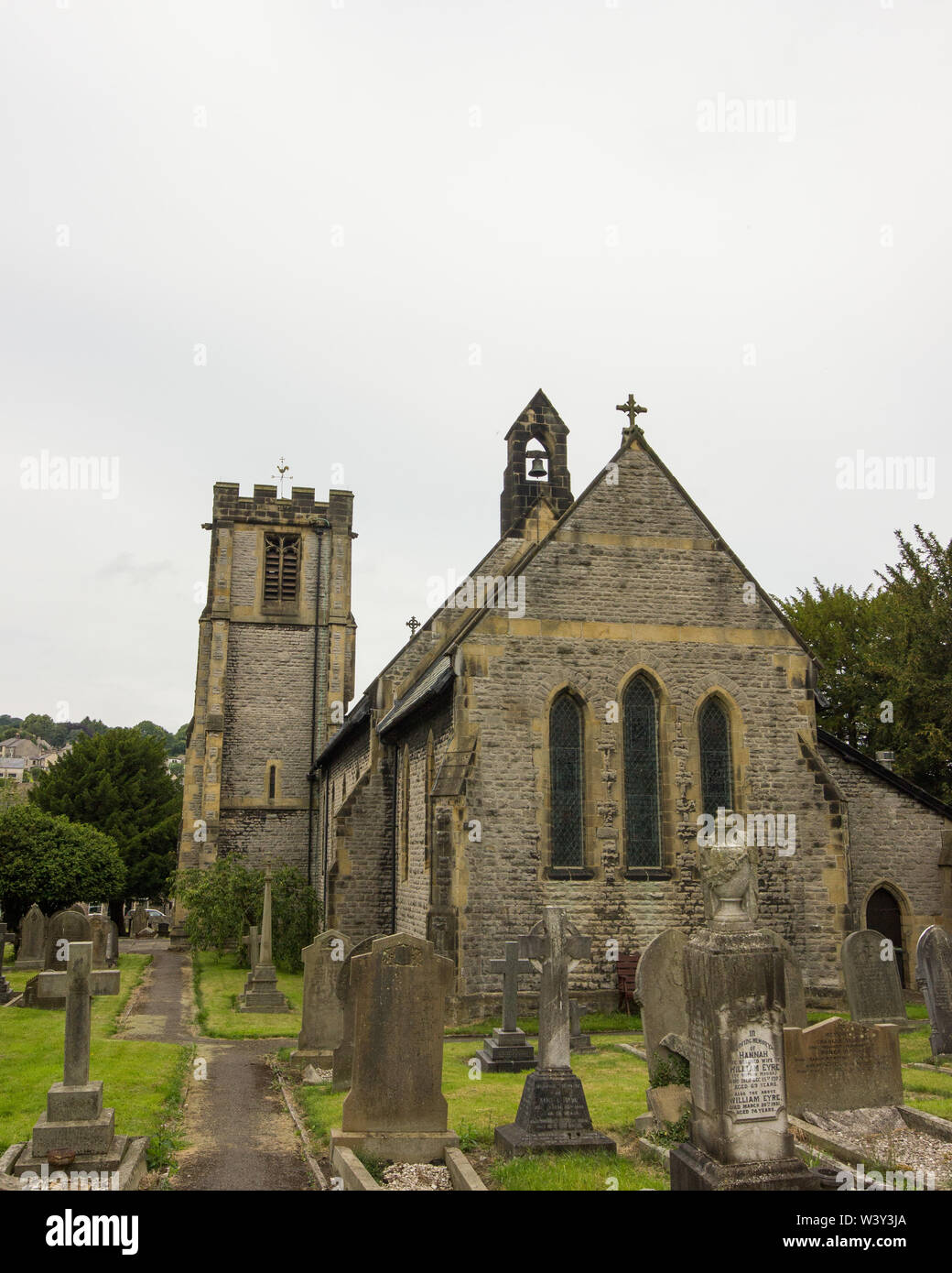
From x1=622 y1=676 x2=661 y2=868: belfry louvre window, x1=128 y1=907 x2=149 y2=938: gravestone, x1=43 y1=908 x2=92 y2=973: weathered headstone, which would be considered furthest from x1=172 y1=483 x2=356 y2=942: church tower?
x1=622 y1=676 x2=661 y2=868: belfry louvre window

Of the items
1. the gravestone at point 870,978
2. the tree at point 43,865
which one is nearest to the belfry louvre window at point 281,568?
Answer: the tree at point 43,865

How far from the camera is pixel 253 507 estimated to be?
3600 cm

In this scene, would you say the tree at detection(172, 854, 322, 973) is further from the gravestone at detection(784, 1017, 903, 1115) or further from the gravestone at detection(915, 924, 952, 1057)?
the gravestone at detection(784, 1017, 903, 1115)

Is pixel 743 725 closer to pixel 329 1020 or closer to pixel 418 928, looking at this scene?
pixel 418 928

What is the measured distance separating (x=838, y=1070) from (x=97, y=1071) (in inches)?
320

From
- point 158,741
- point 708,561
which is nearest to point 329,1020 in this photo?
point 708,561

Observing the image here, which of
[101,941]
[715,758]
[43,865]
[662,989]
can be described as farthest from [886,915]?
[43,865]

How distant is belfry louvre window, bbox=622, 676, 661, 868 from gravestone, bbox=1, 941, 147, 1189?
1047 centimetres

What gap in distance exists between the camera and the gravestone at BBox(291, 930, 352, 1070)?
485 inches

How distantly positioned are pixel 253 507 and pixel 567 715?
71.4ft

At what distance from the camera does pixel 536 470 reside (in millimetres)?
24984

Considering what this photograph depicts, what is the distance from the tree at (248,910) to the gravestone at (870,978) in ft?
50.3

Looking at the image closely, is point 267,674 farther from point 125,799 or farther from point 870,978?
point 870,978

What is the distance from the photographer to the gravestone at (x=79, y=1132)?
295 inches
